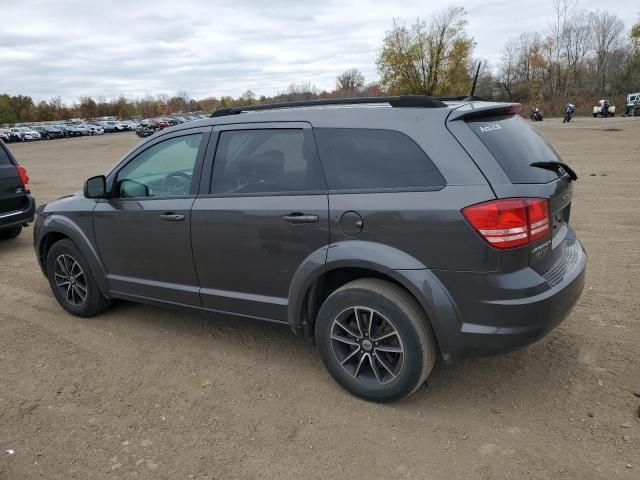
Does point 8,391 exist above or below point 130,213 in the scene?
below

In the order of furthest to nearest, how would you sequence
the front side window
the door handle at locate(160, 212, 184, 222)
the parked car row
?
the parked car row, the front side window, the door handle at locate(160, 212, 184, 222)

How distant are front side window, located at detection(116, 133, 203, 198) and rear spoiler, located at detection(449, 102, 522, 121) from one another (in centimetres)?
188

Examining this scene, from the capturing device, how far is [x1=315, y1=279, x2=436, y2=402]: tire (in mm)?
3012

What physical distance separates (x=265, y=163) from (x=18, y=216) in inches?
215

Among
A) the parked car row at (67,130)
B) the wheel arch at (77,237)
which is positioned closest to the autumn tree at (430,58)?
the parked car row at (67,130)

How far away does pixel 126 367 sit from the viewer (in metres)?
3.90

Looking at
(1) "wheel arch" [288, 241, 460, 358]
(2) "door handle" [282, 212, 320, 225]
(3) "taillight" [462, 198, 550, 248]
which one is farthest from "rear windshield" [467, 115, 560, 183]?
(2) "door handle" [282, 212, 320, 225]

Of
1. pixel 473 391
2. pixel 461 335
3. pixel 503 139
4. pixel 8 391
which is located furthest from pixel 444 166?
pixel 8 391

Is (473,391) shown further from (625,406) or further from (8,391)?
(8,391)

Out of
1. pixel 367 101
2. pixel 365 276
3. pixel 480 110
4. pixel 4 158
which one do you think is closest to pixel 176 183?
pixel 367 101

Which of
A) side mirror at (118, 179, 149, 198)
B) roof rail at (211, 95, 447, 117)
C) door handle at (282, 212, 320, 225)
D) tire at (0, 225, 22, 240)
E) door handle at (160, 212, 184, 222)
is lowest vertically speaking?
tire at (0, 225, 22, 240)

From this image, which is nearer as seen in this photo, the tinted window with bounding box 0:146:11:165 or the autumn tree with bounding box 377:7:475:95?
the tinted window with bounding box 0:146:11:165

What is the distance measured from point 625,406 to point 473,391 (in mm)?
862

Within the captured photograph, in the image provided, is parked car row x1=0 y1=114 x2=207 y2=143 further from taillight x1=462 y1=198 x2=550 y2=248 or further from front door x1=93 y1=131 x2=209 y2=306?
taillight x1=462 y1=198 x2=550 y2=248
